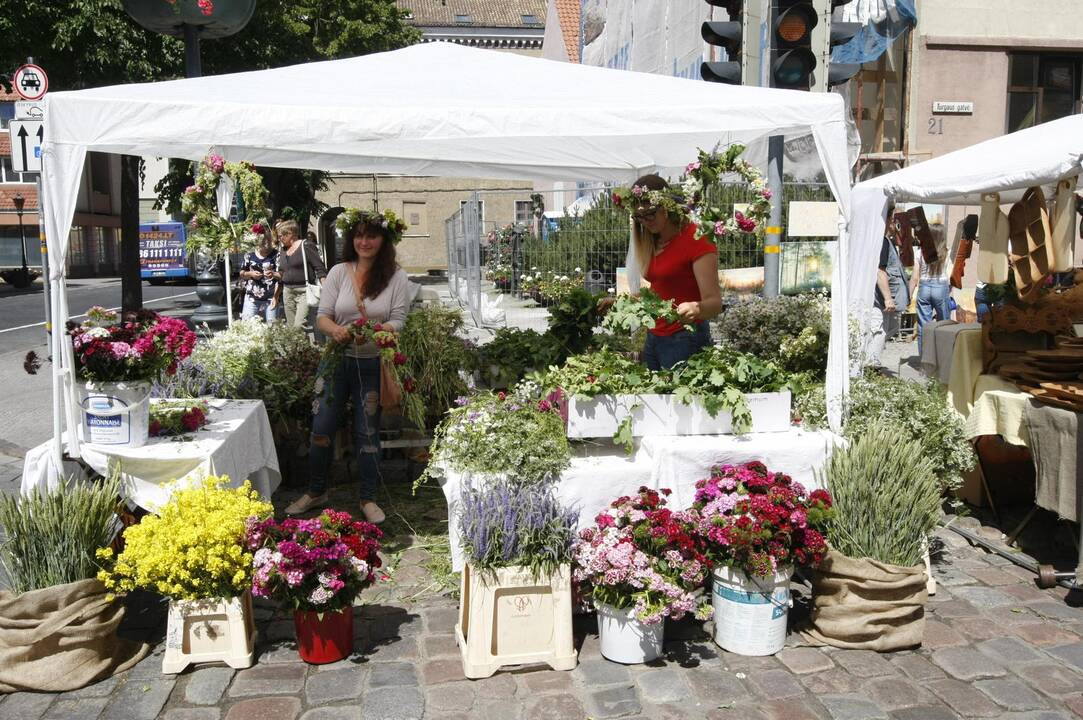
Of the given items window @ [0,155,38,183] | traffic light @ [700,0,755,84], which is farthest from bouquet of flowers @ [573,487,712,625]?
window @ [0,155,38,183]

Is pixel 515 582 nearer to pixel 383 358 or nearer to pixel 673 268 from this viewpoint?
pixel 383 358

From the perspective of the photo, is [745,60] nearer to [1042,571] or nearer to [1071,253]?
[1071,253]

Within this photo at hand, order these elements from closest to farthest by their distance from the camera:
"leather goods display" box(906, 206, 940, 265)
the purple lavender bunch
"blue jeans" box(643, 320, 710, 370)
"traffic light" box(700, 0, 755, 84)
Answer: the purple lavender bunch, "blue jeans" box(643, 320, 710, 370), "traffic light" box(700, 0, 755, 84), "leather goods display" box(906, 206, 940, 265)

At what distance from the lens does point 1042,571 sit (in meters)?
4.56

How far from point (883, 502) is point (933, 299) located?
24.8 feet

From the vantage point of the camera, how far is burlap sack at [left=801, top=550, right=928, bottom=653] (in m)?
3.87

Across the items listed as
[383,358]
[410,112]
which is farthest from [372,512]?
[410,112]

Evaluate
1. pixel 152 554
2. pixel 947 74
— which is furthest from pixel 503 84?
pixel 947 74

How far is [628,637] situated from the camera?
3758 millimetres

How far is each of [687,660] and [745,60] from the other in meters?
4.28

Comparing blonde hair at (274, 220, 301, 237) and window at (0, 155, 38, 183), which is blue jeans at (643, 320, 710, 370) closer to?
blonde hair at (274, 220, 301, 237)

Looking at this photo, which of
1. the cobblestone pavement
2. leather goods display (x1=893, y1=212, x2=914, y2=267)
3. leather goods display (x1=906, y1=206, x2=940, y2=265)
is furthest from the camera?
leather goods display (x1=893, y1=212, x2=914, y2=267)

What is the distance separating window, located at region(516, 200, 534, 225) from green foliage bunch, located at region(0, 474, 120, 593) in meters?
8.86

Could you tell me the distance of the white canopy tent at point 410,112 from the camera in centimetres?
389
